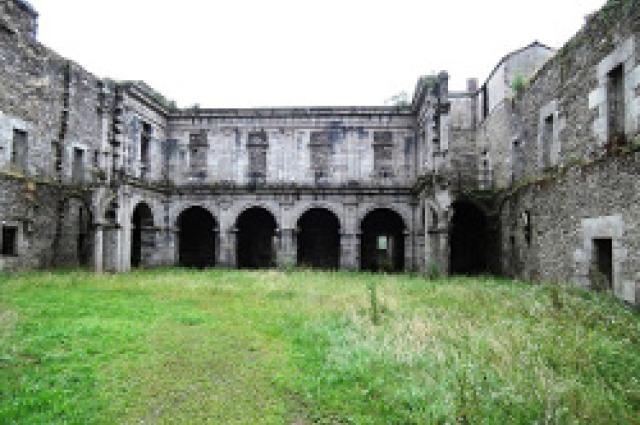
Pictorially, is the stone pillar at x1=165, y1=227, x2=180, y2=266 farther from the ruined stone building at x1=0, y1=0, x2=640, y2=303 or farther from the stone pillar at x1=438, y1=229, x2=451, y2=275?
the stone pillar at x1=438, y1=229, x2=451, y2=275

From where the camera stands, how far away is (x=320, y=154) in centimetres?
2005

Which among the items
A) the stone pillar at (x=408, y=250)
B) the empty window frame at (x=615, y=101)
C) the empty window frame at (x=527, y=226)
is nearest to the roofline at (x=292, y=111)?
the stone pillar at (x=408, y=250)

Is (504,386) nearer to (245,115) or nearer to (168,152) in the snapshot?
(245,115)

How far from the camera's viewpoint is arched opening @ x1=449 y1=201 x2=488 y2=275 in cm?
1930

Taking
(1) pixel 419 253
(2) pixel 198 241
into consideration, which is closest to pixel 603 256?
(1) pixel 419 253

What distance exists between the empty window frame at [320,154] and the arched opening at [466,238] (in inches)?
268

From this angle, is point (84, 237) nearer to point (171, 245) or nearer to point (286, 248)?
point (171, 245)

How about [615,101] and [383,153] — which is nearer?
[615,101]

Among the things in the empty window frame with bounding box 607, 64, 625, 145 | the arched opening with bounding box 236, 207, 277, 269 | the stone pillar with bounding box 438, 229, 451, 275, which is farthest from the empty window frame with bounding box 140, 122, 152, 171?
the empty window frame with bounding box 607, 64, 625, 145

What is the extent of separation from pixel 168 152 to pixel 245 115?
4.66 m

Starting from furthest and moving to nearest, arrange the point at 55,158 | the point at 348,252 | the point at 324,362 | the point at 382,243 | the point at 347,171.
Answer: the point at 382,243, the point at 347,171, the point at 348,252, the point at 55,158, the point at 324,362

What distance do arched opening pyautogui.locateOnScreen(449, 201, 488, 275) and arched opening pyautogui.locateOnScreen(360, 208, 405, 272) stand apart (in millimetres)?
3110

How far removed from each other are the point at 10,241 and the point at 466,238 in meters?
20.0

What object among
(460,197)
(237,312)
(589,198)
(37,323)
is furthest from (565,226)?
(37,323)
